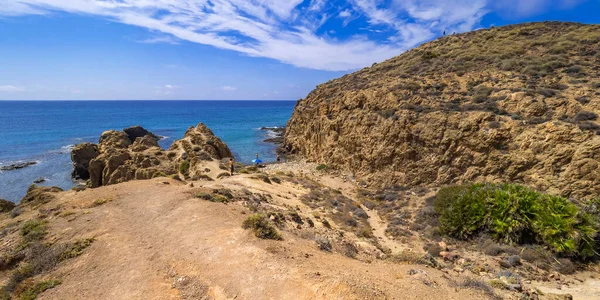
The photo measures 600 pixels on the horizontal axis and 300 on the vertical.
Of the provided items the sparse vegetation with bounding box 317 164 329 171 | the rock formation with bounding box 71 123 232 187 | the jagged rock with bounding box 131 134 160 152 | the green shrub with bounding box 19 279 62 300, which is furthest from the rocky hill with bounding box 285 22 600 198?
the green shrub with bounding box 19 279 62 300

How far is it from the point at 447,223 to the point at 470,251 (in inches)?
78.8

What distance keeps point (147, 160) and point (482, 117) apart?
25.9 meters

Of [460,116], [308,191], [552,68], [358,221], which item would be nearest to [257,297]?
[358,221]

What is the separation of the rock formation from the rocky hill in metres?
13.2

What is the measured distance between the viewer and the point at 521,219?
1247 cm

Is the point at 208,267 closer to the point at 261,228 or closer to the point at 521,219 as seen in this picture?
the point at 261,228

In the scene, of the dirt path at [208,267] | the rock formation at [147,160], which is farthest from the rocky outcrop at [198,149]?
the dirt path at [208,267]

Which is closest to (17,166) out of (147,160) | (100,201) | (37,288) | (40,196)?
(147,160)

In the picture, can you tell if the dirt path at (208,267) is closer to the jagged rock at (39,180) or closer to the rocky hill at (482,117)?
the rocky hill at (482,117)

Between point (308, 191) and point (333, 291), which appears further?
point (308, 191)

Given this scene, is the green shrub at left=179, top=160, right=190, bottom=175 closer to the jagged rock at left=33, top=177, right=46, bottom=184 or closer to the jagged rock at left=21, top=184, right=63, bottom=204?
the jagged rock at left=21, top=184, right=63, bottom=204

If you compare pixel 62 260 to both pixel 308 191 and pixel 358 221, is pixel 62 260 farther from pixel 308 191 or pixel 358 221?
pixel 308 191

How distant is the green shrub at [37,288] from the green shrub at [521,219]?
15.0 metres

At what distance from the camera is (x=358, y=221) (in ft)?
55.1
